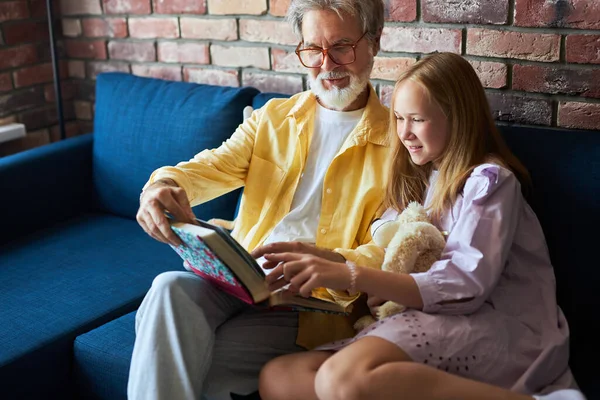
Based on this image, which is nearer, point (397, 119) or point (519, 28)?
point (397, 119)

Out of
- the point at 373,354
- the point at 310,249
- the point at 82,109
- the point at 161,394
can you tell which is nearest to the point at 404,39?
the point at 310,249

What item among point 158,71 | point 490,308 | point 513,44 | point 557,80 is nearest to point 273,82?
point 158,71

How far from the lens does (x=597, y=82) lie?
1876 mm

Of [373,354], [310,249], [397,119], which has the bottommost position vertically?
[373,354]

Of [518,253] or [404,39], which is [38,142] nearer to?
[404,39]

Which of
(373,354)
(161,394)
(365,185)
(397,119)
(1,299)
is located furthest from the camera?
(1,299)

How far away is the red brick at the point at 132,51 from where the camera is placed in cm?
276

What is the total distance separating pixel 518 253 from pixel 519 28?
2.13ft

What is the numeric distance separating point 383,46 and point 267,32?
Result: 429 mm

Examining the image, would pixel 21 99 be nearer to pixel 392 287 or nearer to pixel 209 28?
pixel 209 28

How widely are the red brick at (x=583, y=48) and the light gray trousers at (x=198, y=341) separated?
91cm

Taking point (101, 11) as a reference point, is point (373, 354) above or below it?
below

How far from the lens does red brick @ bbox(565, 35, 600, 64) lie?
6.08ft

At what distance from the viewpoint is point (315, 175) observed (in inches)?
75.7
